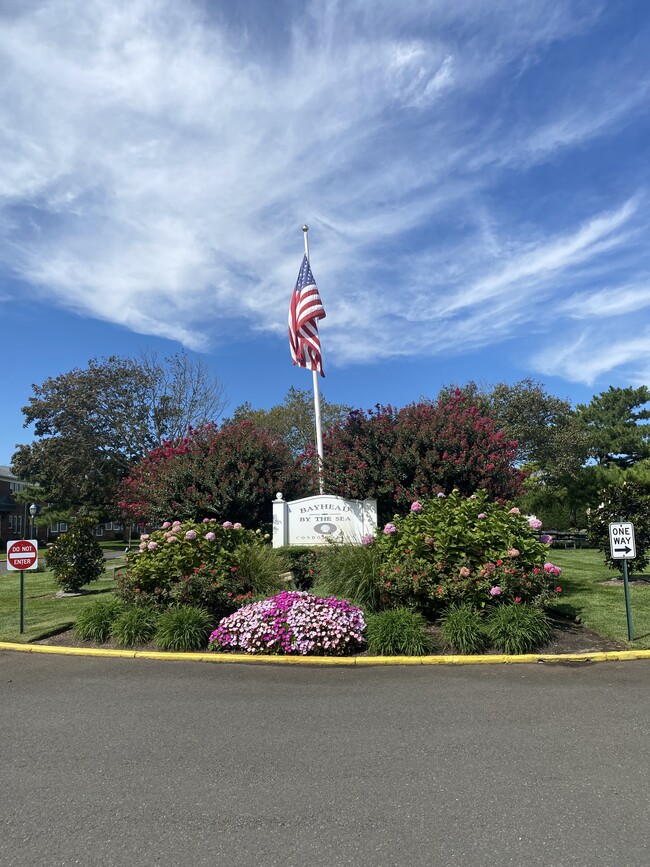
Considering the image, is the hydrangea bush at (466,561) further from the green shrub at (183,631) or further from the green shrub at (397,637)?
the green shrub at (183,631)

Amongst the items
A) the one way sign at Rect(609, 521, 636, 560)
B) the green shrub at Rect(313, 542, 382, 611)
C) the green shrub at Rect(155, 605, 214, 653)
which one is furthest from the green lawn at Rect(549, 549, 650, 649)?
the green shrub at Rect(155, 605, 214, 653)

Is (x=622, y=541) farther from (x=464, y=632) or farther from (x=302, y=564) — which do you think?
(x=302, y=564)

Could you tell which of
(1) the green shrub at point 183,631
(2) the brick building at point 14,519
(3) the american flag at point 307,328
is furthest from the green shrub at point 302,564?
(2) the brick building at point 14,519

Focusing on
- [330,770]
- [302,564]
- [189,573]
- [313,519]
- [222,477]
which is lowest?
[330,770]

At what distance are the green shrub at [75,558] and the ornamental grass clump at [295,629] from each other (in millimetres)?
8311

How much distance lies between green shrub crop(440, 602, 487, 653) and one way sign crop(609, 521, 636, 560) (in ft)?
6.51

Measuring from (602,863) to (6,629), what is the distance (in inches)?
367

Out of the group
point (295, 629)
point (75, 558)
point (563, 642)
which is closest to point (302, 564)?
point (295, 629)

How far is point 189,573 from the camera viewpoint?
9.05 meters

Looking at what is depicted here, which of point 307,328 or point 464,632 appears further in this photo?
point 307,328

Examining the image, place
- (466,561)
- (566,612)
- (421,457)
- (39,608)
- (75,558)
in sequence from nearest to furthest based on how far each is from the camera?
(466,561) < (566,612) < (421,457) < (39,608) < (75,558)

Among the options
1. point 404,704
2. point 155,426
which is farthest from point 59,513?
point 404,704

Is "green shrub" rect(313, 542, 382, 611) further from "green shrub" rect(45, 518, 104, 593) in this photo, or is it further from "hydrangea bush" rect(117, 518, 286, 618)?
"green shrub" rect(45, 518, 104, 593)

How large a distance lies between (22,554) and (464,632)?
21.9ft
